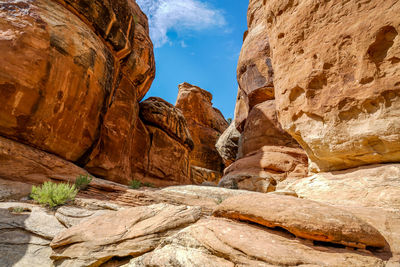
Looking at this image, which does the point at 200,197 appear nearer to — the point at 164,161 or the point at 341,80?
the point at 341,80

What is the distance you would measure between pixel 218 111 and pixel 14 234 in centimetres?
3356

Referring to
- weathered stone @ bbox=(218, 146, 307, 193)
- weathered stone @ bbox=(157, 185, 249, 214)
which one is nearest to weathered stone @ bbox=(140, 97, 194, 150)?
weathered stone @ bbox=(218, 146, 307, 193)

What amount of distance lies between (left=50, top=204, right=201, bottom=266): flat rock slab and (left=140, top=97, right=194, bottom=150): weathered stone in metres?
12.8

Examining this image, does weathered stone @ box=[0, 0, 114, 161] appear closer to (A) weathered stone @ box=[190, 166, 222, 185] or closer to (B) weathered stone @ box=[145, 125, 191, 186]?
(B) weathered stone @ box=[145, 125, 191, 186]

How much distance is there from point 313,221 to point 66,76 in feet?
30.2

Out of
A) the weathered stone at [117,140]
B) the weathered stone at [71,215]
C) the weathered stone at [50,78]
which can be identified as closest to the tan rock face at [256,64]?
the weathered stone at [117,140]

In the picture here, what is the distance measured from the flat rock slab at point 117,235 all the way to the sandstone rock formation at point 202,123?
22887 millimetres

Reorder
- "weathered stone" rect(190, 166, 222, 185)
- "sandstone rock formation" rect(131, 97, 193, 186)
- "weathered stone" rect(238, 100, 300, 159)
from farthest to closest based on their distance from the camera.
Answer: "weathered stone" rect(190, 166, 222, 185), "sandstone rock formation" rect(131, 97, 193, 186), "weathered stone" rect(238, 100, 300, 159)

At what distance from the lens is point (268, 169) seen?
10125 mm

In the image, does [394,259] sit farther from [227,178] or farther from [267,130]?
[267,130]

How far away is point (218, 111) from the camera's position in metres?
→ 36.6

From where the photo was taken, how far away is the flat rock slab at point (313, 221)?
8.36 feet

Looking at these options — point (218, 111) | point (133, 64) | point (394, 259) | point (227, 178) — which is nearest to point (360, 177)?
point (394, 259)

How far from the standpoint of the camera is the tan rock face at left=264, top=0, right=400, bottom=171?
4.26 m
